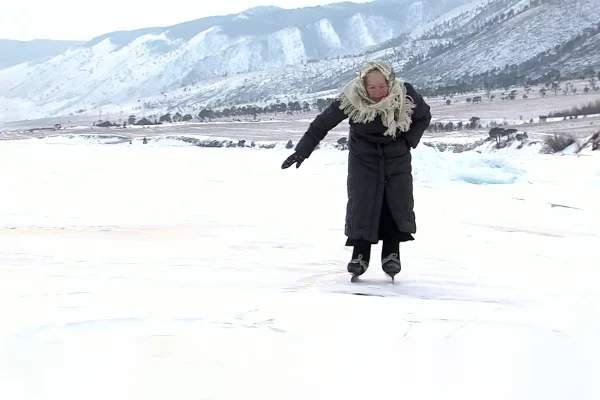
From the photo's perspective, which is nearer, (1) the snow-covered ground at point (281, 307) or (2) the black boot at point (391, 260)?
(1) the snow-covered ground at point (281, 307)

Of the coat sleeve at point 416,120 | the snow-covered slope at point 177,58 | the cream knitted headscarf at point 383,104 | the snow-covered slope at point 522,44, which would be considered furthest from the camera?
the snow-covered slope at point 177,58

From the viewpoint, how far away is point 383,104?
115 inches

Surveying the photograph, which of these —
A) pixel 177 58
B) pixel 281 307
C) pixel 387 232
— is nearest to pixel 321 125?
pixel 387 232

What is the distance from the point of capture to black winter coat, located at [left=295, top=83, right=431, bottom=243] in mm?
3021

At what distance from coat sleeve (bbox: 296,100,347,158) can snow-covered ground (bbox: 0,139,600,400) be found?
580mm

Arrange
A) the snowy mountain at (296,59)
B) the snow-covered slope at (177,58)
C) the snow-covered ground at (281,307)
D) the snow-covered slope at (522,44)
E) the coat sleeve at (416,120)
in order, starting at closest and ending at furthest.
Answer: the snow-covered ground at (281,307), the coat sleeve at (416,120), the snow-covered slope at (522,44), the snowy mountain at (296,59), the snow-covered slope at (177,58)

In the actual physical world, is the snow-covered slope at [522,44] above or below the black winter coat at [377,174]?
above

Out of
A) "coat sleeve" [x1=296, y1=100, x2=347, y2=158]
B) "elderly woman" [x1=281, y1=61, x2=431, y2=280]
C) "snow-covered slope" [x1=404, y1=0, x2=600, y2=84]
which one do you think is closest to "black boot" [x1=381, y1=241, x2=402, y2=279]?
"elderly woman" [x1=281, y1=61, x2=431, y2=280]

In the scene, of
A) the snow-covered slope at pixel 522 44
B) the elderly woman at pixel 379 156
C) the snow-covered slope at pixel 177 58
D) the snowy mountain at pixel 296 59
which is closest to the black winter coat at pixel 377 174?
the elderly woman at pixel 379 156

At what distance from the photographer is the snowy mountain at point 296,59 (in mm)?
78875

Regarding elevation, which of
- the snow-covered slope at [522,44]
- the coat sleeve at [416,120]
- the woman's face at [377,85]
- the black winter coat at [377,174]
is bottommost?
the black winter coat at [377,174]

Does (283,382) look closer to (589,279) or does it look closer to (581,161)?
(589,279)

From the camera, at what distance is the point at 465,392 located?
1.45 meters

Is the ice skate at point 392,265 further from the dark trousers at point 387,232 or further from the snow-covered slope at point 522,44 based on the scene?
the snow-covered slope at point 522,44
